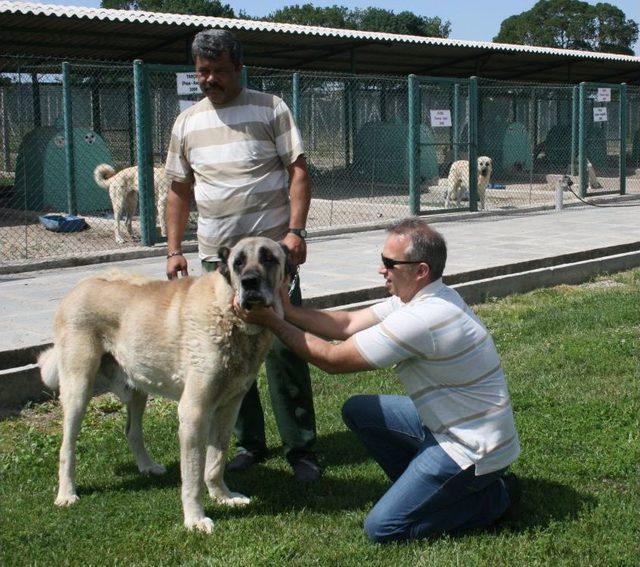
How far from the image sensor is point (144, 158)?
37.2ft

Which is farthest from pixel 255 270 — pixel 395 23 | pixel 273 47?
pixel 395 23

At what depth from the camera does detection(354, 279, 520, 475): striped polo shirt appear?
356 centimetres

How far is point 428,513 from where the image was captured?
3.62 metres

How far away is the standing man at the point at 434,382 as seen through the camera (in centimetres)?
357

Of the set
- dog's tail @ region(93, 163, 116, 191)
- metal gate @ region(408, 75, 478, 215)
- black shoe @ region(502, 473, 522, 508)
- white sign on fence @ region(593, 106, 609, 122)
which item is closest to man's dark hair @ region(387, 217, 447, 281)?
black shoe @ region(502, 473, 522, 508)

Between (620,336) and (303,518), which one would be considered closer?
(303,518)

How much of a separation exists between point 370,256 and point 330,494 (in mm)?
6700

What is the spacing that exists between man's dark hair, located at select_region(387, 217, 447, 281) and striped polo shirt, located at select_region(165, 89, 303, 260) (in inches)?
35.5

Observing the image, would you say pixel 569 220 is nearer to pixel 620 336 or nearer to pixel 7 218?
pixel 620 336

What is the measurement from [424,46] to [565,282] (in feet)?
37.2

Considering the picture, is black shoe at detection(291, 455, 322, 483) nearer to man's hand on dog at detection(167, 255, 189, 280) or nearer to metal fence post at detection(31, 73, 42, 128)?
man's hand on dog at detection(167, 255, 189, 280)

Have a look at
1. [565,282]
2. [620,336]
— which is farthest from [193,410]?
[565,282]

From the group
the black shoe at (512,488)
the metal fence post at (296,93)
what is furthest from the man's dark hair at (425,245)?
the metal fence post at (296,93)

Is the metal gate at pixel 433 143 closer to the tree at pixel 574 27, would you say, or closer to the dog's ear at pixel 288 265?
the dog's ear at pixel 288 265
